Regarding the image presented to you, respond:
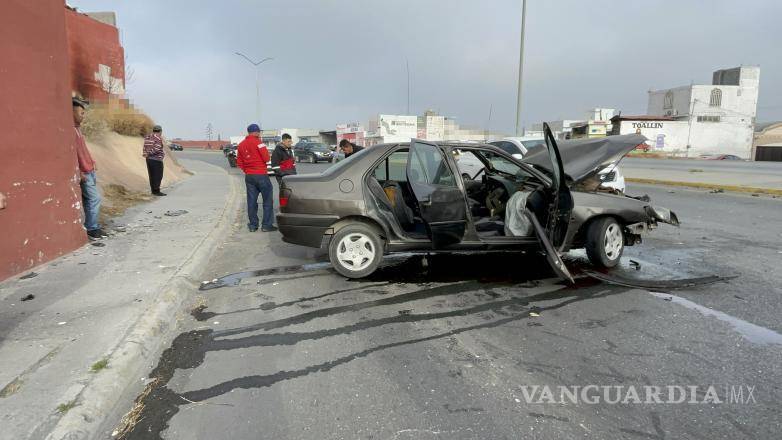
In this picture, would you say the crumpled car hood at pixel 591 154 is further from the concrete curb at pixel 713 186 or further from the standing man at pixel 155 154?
the concrete curb at pixel 713 186

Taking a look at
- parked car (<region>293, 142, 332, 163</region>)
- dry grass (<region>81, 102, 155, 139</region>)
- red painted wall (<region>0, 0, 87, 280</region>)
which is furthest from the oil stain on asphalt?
parked car (<region>293, 142, 332, 163</region>)

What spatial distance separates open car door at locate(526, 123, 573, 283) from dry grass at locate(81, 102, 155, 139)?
15734 mm

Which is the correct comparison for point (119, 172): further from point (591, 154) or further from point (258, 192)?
point (591, 154)

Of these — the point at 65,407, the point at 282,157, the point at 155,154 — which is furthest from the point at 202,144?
the point at 65,407

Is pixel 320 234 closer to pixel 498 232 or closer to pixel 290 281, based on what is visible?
pixel 290 281

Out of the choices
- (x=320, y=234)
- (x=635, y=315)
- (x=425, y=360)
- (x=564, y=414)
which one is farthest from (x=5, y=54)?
(x=635, y=315)

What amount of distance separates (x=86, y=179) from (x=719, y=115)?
71.4m

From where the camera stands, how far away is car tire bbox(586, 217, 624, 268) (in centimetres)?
576

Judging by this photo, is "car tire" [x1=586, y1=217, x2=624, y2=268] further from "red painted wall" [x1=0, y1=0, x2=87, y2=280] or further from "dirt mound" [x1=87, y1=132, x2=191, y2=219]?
"dirt mound" [x1=87, y1=132, x2=191, y2=219]

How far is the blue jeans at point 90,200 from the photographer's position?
7.04 m

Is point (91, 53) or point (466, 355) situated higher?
point (91, 53)

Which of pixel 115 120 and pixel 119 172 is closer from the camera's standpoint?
pixel 119 172

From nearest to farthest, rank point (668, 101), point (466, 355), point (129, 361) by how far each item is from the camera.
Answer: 1. point (129, 361)
2. point (466, 355)
3. point (668, 101)

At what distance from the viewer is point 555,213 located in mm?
5406
